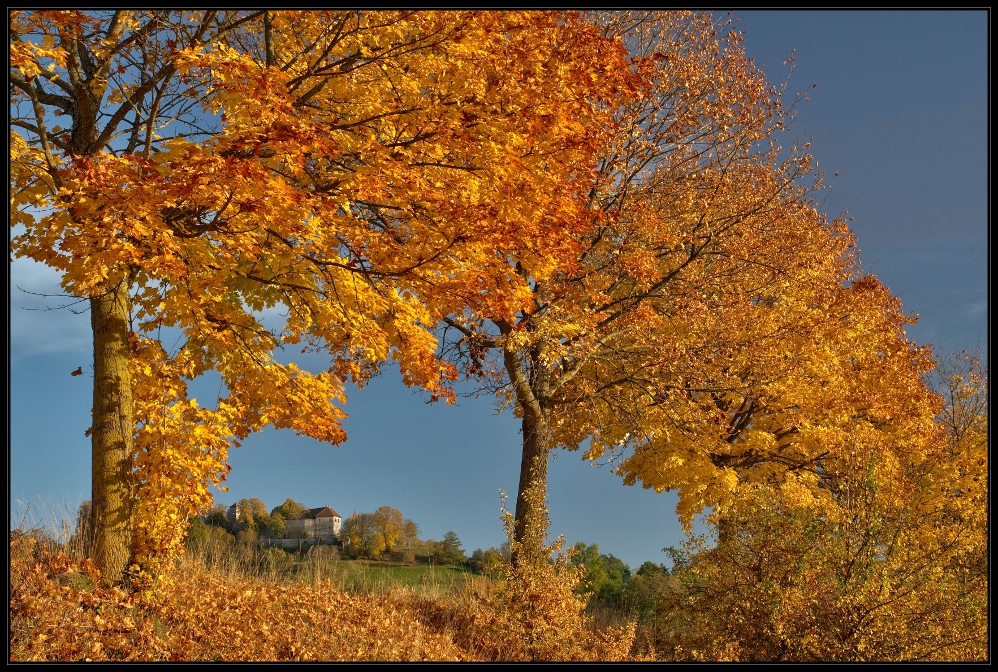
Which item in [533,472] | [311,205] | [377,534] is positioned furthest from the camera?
[377,534]

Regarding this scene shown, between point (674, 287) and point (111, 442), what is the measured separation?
10661mm

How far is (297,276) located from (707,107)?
8.89 metres

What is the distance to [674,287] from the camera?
15.8 m

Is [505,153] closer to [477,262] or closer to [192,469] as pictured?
[477,262]

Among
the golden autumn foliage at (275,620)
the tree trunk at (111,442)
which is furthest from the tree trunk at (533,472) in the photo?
the tree trunk at (111,442)

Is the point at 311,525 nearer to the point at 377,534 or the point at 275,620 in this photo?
the point at 377,534

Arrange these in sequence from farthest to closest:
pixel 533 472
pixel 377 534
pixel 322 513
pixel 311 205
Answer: pixel 322 513, pixel 377 534, pixel 533 472, pixel 311 205

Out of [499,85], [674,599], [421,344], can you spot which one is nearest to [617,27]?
[499,85]

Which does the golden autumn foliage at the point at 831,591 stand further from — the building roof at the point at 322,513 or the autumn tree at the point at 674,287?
the building roof at the point at 322,513

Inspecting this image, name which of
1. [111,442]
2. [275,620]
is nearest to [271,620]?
[275,620]

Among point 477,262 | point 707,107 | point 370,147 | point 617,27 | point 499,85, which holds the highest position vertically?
point 617,27

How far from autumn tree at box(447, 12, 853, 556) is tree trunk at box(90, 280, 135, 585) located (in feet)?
19.6

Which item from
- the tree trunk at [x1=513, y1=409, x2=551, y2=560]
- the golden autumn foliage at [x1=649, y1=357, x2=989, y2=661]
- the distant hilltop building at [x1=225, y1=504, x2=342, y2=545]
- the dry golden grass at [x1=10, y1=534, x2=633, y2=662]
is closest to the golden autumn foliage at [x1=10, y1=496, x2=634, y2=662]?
the dry golden grass at [x1=10, y1=534, x2=633, y2=662]

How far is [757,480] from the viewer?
1841 cm
